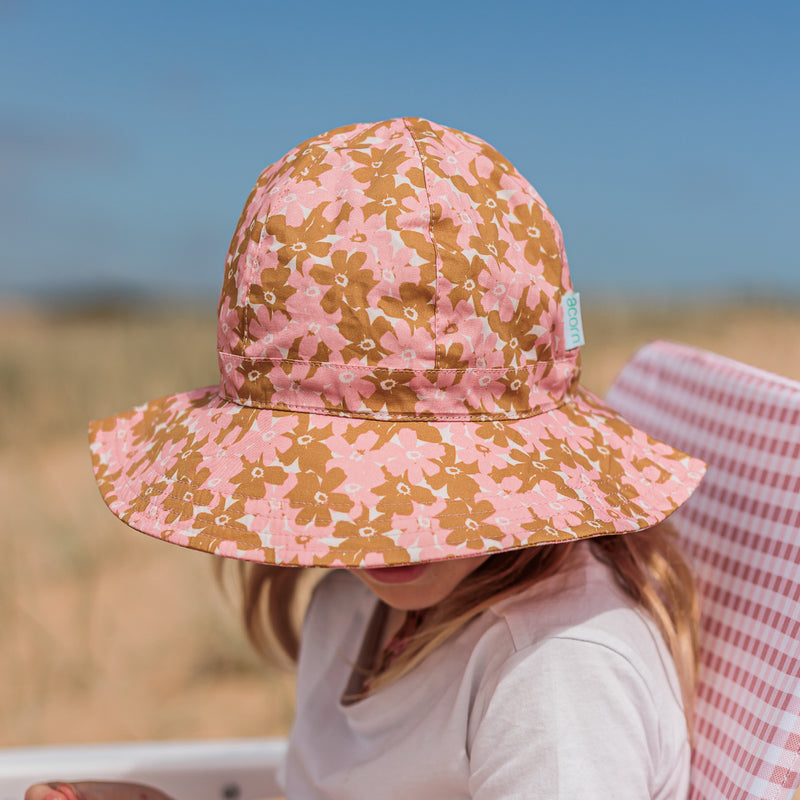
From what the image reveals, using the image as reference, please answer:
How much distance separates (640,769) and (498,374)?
37cm

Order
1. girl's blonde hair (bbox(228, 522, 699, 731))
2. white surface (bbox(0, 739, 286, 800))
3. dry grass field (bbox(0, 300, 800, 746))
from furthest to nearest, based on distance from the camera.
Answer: dry grass field (bbox(0, 300, 800, 746))
white surface (bbox(0, 739, 286, 800))
girl's blonde hair (bbox(228, 522, 699, 731))

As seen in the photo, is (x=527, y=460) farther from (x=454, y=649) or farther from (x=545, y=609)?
(x=454, y=649)

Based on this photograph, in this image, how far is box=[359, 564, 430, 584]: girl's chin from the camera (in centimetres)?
83

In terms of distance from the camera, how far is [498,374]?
0.72m

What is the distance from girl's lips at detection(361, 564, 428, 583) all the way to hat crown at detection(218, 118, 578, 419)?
203 mm

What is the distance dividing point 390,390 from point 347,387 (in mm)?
39

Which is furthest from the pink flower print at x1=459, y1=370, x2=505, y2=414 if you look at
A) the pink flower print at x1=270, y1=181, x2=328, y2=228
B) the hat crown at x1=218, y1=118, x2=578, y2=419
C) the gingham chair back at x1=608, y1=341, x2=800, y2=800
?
the gingham chair back at x1=608, y1=341, x2=800, y2=800

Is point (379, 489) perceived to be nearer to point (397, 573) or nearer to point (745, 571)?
point (397, 573)

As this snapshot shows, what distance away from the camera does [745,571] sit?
903 mm

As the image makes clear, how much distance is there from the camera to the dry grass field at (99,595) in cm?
229

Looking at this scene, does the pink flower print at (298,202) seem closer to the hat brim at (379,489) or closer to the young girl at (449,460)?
the young girl at (449,460)

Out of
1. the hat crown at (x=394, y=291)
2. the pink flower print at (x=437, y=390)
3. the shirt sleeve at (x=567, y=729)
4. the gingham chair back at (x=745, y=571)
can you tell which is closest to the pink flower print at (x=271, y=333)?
the hat crown at (x=394, y=291)

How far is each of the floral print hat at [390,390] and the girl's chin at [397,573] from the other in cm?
19

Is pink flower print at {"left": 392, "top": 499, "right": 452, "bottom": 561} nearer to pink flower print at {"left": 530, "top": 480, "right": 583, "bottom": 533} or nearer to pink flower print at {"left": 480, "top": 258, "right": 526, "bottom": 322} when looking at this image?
pink flower print at {"left": 530, "top": 480, "right": 583, "bottom": 533}
